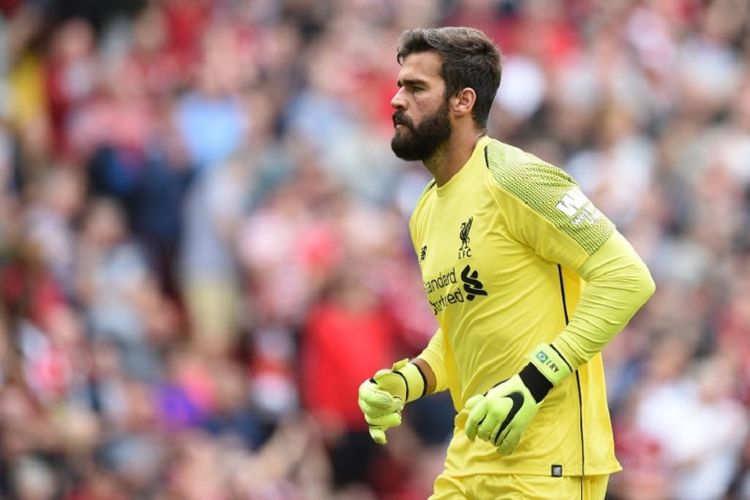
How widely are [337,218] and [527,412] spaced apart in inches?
273

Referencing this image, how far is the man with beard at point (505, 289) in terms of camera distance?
19.3 feet

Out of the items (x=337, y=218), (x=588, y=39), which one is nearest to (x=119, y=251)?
(x=337, y=218)

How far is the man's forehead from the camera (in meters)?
6.30

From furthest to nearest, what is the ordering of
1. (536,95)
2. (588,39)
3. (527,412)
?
(588,39) → (536,95) → (527,412)

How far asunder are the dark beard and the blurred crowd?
4911mm

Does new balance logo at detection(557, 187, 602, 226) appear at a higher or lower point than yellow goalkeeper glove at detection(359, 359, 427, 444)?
higher

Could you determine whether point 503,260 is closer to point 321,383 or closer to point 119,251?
point 321,383

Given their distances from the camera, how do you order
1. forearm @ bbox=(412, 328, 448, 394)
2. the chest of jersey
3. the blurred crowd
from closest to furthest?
the chest of jersey
forearm @ bbox=(412, 328, 448, 394)
the blurred crowd

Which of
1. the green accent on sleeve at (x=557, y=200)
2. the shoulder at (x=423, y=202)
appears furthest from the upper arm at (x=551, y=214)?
the shoulder at (x=423, y=202)

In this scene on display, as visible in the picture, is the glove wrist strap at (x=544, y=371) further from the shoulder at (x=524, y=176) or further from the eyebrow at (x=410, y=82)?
the eyebrow at (x=410, y=82)

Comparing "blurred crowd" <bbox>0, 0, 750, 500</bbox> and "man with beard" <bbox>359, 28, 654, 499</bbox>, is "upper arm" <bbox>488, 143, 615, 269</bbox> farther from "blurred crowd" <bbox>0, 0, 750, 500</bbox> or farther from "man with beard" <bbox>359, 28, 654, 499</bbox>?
"blurred crowd" <bbox>0, 0, 750, 500</bbox>

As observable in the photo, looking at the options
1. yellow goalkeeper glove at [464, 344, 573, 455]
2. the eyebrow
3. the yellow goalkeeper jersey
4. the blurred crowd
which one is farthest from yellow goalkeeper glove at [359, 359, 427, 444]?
the blurred crowd

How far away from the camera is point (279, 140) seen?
13258 mm

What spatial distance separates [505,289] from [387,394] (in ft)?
2.37
